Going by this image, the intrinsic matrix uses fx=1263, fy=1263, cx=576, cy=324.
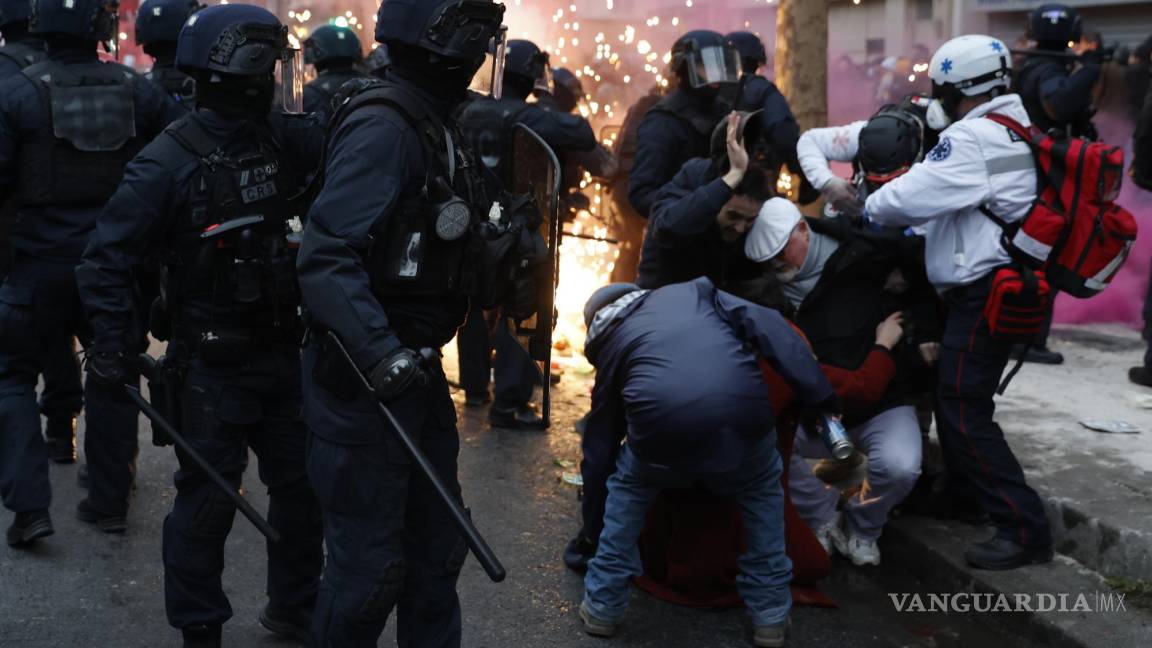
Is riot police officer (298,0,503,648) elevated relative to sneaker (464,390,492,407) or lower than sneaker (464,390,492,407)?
elevated

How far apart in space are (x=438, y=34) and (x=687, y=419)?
1.48 metres

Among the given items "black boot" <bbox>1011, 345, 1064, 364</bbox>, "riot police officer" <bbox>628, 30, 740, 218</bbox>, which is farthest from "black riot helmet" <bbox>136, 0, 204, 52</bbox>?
"black boot" <bbox>1011, 345, 1064, 364</bbox>

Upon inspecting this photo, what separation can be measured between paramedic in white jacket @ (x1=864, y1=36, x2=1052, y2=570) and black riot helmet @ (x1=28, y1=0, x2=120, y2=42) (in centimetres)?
308

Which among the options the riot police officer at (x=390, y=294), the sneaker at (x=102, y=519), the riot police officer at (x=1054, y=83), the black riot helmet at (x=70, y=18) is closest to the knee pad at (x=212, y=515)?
the riot police officer at (x=390, y=294)

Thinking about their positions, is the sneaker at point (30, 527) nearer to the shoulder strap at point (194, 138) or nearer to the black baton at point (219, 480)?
the black baton at point (219, 480)

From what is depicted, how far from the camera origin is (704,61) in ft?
20.8

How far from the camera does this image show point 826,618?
4621 millimetres

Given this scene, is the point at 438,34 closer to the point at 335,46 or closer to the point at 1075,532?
the point at 1075,532

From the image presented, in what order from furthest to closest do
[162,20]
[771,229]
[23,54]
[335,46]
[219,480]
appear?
[335,46]
[162,20]
[23,54]
[771,229]
[219,480]

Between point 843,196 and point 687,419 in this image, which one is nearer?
point 687,419

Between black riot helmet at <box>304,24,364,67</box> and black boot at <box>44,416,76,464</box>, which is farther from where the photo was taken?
black riot helmet at <box>304,24,364,67</box>

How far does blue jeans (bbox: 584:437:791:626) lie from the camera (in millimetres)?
4305

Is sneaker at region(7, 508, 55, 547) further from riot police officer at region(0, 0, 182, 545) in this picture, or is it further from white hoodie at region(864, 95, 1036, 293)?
white hoodie at region(864, 95, 1036, 293)

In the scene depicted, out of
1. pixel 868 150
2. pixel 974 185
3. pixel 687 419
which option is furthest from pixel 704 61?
pixel 687 419
